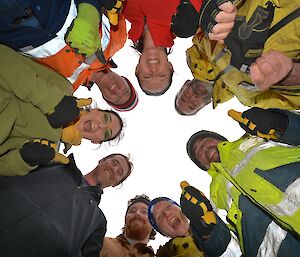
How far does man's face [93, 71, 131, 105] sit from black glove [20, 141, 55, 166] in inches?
52.1

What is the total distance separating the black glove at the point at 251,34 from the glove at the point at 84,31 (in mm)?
641

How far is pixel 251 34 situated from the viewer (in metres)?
1.47

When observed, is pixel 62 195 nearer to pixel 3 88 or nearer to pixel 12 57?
pixel 3 88

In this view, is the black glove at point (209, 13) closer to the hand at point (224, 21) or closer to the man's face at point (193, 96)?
the hand at point (224, 21)

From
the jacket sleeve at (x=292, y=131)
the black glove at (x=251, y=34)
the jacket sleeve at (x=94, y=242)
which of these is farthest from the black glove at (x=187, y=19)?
the jacket sleeve at (x=94, y=242)

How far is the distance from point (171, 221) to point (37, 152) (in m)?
1.60

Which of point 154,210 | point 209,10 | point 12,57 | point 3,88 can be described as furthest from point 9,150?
point 154,210

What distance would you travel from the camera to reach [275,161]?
A: 4.93 feet

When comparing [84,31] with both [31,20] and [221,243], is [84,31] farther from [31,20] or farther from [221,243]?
[221,243]

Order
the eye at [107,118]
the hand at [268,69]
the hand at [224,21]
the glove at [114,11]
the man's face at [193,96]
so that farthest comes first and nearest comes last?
the man's face at [193,96] → the eye at [107,118] → the glove at [114,11] → the hand at [224,21] → the hand at [268,69]

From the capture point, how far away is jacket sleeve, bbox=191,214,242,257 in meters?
1.91

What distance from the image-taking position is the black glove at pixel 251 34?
1.45 meters

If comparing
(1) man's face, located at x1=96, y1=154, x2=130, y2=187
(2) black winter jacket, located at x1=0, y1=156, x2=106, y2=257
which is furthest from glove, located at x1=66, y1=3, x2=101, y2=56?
(1) man's face, located at x1=96, y1=154, x2=130, y2=187

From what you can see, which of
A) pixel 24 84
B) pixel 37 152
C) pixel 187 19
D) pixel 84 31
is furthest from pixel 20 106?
pixel 187 19
